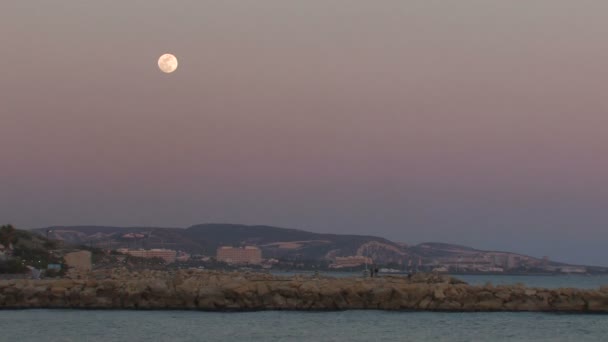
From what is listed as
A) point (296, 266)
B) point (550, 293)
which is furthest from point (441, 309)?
point (296, 266)

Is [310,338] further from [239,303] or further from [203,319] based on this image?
[239,303]

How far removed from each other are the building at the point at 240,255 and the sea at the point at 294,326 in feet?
403

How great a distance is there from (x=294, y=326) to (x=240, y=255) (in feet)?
444

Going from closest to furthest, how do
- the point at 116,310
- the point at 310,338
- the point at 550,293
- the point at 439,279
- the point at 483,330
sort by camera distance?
the point at 310,338
the point at 483,330
the point at 116,310
the point at 550,293
the point at 439,279

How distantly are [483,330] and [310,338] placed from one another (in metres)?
5.63

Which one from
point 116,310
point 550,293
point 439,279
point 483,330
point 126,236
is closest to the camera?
point 483,330

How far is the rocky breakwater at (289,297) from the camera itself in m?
32.6

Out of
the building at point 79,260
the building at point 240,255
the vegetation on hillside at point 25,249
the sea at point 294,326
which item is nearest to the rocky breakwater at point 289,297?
the sea at point 294,326

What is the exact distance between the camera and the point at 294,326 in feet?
88.9

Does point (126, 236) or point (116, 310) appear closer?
point (116, 310)

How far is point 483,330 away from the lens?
2697 centimetres

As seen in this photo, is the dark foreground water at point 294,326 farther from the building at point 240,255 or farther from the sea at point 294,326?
the building at point 240,255

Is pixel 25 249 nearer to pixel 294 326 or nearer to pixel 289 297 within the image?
pixel 289 297

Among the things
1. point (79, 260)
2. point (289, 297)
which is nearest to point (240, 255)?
point (79, 260)
